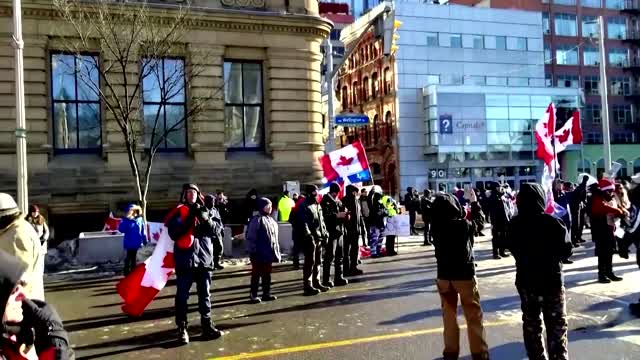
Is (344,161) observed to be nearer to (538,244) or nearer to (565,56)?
(538,244)

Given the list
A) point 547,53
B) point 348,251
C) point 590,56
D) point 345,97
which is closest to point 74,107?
point 348,251

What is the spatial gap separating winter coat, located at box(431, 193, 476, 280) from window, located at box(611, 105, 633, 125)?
66.4 metres

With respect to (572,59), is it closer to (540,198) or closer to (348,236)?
(348,236)

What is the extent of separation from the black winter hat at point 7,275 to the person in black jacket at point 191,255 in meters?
4.73

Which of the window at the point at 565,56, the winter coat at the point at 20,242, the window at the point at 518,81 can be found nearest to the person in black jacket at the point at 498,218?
the winter coat at the point at 20,242

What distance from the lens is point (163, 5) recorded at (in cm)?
1991

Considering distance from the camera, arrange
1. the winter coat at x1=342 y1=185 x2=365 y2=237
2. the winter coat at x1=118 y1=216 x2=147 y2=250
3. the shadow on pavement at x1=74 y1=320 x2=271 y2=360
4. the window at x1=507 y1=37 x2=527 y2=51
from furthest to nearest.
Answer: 1. the window at x1=507 y1=37 x2=527 y2=51
2. the winter coat at x1=118 y1=216 x2=147 y2=250
3. the winter coat at x1=342 y1=185 x2=365 y2=237
4. the shadow on pavement at x1=74 y1=320 x2=271 y2=360

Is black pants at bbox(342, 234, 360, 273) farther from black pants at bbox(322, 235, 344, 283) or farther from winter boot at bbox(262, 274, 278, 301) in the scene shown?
winter boot at bbox(262, 274, 278, 301)

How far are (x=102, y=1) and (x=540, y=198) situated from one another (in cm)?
1607

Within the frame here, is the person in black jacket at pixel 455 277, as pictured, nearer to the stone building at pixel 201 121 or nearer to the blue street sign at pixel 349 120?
the blue street sign at pixel 349 120

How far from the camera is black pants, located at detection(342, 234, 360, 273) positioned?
12070 millimetres

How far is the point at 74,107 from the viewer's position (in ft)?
65.1

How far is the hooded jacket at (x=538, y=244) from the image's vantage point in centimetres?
543

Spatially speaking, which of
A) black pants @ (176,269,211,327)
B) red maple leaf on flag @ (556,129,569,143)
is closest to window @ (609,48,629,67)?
red maple leaf on flag @ (556,129,569,143)
